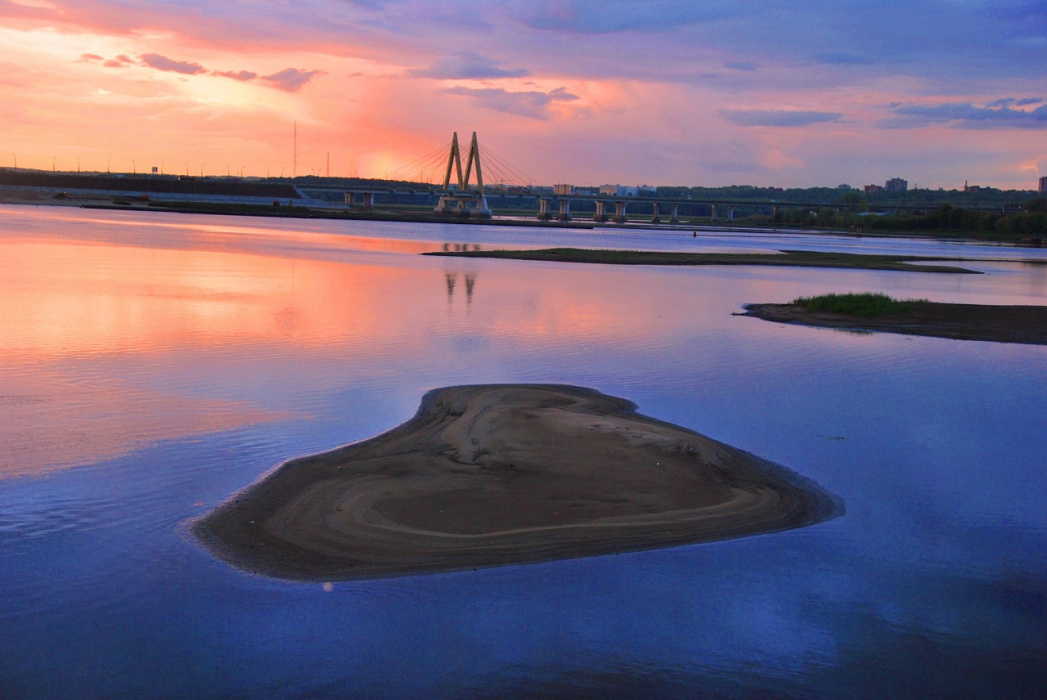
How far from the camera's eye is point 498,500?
36.0ft

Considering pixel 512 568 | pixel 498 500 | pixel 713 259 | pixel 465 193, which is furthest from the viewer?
pixel 465 193

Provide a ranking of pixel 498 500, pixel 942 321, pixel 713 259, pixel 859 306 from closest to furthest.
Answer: pixel 498 500
pixel 942 321
pixel 859 306
pixel 713 259

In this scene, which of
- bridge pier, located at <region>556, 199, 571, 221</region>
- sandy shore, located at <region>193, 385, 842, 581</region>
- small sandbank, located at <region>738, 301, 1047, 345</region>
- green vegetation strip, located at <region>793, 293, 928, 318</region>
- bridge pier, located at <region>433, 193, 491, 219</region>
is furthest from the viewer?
bridge pier, located at <region>556, 199, 571, 221</region>

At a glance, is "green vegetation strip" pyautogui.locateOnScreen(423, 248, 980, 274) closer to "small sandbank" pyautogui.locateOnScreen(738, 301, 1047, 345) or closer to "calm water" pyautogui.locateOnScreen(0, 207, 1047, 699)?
"small sandbank" pyautogui.locateOnScreen(738, 301, 1047, 345)

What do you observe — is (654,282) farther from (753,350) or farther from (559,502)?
(559,502)

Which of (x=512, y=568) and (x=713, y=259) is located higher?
(x=713, y=259)

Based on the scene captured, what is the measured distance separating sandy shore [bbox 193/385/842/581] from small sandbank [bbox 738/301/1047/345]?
18.0m

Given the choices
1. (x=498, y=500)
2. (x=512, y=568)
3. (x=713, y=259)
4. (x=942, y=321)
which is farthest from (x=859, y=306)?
(x=713, y=259)

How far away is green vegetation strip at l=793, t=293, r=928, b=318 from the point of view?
106 ft

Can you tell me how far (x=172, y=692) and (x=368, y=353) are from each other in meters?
15.3

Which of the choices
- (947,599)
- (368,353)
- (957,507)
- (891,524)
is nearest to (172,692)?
(947,599)

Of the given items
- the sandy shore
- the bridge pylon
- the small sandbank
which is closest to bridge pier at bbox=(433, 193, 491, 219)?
the bridge pylon

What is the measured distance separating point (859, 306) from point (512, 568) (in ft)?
85.3

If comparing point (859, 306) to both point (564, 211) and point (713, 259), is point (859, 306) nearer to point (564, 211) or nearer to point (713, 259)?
point (713, 259)
